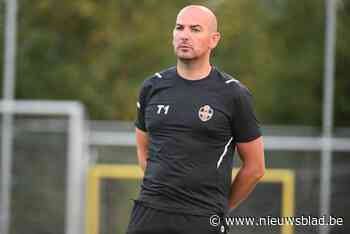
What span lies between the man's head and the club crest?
25cm

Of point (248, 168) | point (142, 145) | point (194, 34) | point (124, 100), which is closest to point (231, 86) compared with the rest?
point (194, 34)

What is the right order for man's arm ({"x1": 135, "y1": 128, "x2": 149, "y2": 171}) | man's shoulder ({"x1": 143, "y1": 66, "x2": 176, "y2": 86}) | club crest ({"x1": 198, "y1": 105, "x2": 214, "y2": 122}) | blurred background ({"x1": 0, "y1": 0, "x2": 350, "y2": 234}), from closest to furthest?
club crest ({"x1": 198, "y1": 105, "x2": 214, "y2": 122})
man's shoulder ({"x1": 143, "y1": 66, "x2": 176, "y2": 86})
man's arm ({"x1": 135, "y1": 128, "x2": 149, "y2": 171})
blurred background ({"x1": 0, "y1": 0, "x2": 350, "y2": 234})

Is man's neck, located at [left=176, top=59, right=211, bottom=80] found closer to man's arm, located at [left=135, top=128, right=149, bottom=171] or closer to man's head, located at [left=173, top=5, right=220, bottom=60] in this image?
man's head, located at [left=173, top=5, right=220, bottom=60]

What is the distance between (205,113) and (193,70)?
23 centimetres

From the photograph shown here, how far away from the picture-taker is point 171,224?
465 cm

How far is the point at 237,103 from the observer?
4703mm

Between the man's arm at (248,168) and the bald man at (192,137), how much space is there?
0.03 meters

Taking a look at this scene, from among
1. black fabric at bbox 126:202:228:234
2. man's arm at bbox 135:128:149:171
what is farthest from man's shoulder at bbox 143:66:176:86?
black fabric at bbox 126:202:228:234

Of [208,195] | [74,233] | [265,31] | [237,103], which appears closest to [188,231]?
[208,195]

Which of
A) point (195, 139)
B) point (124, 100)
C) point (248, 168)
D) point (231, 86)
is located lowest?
point (124, 100)

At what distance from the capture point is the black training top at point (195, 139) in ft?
15.2

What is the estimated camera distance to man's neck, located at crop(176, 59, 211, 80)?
4727 millimetres

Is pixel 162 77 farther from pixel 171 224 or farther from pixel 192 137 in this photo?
pixel 171 224

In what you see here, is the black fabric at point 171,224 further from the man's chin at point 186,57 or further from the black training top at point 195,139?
the man's chin at point 186,57
